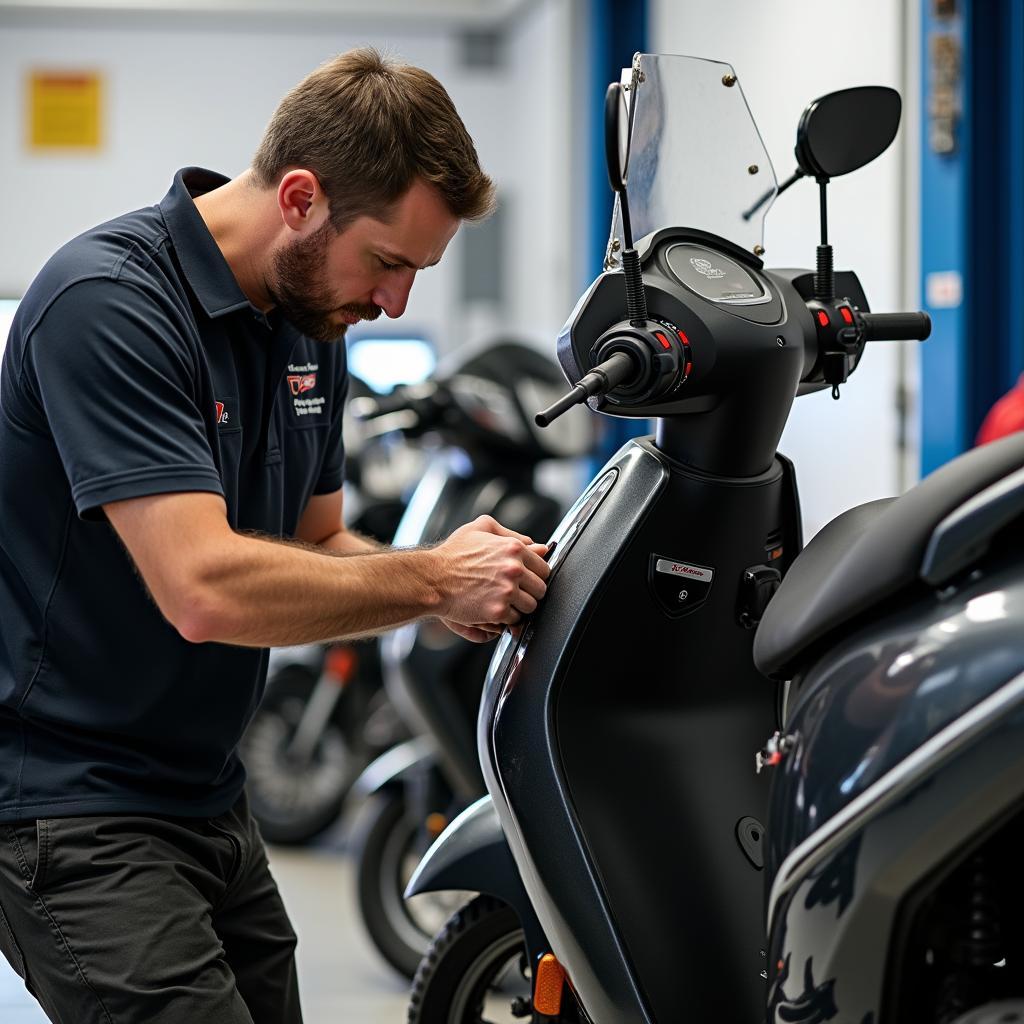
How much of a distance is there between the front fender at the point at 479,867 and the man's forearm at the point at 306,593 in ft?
0.97

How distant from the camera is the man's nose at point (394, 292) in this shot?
1496 millimetres

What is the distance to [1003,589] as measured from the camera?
3.41 ft

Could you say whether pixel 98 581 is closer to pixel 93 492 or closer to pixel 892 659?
pixel 93 492

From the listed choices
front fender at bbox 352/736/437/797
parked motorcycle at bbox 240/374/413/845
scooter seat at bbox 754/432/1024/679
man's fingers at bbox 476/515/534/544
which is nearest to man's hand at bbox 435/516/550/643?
man's fingers at bbox 476/515/534/544

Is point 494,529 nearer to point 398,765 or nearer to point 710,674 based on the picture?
point 710,674

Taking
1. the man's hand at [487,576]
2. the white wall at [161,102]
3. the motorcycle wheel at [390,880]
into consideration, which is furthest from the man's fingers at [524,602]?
the white wall at [161,102]

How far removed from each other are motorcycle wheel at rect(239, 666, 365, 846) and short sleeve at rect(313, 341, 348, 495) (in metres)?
2.53

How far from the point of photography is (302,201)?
1.44 meters

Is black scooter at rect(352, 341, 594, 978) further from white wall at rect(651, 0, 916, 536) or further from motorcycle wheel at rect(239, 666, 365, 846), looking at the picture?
motorcycle wheel at rect(239, 666, 365, 846)

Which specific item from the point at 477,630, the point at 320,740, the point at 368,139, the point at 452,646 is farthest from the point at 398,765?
the point at 368,139

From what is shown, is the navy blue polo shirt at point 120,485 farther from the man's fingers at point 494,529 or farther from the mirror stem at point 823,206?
the mirror stem at point 823,206

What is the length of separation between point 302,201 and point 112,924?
2.22 feet

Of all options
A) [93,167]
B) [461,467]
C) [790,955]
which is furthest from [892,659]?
[93,167]

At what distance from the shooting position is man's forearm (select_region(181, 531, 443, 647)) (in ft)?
4.18
